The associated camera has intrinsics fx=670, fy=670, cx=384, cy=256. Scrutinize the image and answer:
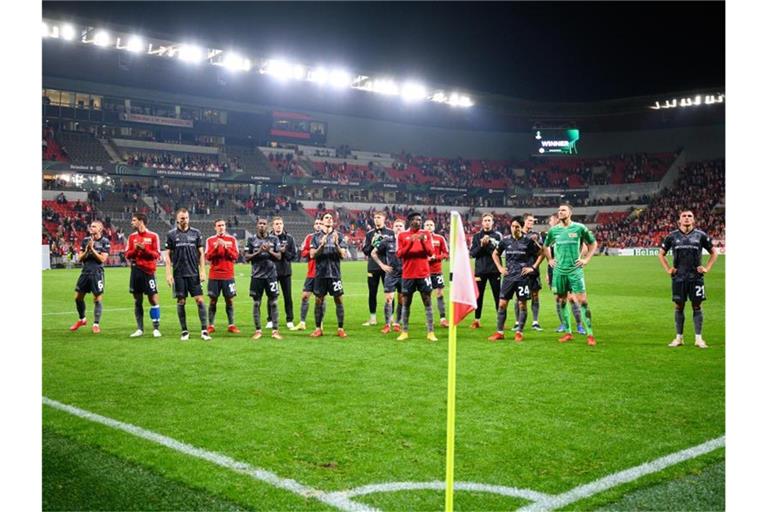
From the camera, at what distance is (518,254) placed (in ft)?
37.6

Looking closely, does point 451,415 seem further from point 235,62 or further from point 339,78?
point 339,78

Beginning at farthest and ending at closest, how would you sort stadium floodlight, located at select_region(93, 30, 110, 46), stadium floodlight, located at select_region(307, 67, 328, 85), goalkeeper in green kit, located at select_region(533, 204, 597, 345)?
stadium floodlight, located at select_region(307, 67, 328, 85), stadium floodlight, located at select_region(93, 30, 110, 46), goalkeeper in green kit, located at select_region(533, 204, 597, 345)

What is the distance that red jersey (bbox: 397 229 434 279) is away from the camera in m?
11.1

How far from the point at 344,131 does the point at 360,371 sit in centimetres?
5505

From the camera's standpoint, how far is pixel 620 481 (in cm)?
462

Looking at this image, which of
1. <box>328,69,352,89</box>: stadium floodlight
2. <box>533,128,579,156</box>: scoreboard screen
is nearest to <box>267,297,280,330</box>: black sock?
<box>328,69,352,89</box>: stadium floodlight

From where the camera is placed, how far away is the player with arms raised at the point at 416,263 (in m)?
11.1

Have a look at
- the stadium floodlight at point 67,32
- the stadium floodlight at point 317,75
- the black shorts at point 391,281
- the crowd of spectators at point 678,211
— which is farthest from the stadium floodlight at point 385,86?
the black shorts at point 391,281

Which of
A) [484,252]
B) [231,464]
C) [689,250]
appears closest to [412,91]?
[484,252]

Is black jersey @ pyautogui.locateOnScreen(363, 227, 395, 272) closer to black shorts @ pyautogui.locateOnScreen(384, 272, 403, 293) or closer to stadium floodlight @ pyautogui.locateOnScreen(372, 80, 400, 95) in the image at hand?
black shorts @ pyautogui.locateOnScreen(384, 272, 403, 293)

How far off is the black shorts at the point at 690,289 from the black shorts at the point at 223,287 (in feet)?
23.9

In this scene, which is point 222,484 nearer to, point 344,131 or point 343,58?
point 343,58

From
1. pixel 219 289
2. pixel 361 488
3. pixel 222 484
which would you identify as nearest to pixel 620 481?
pixel 361 488

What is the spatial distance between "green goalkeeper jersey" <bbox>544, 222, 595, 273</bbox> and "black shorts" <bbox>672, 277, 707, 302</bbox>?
1456 mm
